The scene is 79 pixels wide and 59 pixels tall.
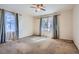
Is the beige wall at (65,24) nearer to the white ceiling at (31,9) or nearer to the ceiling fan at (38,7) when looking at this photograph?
the white ceiling at (31,9)

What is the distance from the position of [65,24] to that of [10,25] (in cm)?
97

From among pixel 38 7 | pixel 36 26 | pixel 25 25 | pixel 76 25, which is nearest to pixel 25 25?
pixel 25 25

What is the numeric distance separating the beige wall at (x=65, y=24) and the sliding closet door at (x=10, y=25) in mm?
815

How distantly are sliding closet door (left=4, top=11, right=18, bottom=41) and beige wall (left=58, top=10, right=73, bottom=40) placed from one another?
0.81 metres

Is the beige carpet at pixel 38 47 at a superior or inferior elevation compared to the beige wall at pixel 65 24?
inferior

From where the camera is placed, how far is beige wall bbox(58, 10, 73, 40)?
1.84 metres

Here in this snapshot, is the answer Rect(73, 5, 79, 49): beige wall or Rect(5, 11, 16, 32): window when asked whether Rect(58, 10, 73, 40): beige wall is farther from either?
Rect(5, 11, 16, 32): window

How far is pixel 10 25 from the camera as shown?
1854 mm

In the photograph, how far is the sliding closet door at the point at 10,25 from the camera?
1.80 meters

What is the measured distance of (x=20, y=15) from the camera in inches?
76.3

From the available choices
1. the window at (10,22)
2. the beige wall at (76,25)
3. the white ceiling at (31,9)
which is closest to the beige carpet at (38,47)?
the beige wall at (76,25)

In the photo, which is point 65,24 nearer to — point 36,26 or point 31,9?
point 36,26
